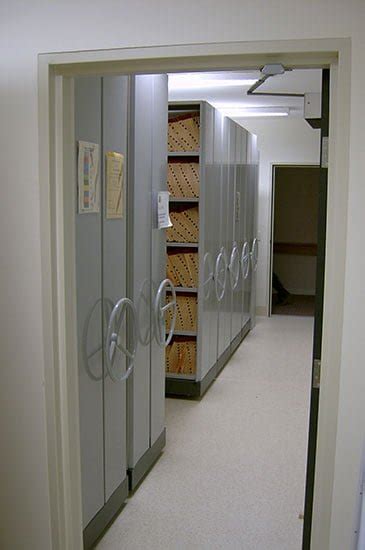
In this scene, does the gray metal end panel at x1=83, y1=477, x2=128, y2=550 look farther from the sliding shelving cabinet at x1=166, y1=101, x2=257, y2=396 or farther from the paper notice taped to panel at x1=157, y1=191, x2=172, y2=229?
the sliding shelving cabinet at x1=166, y1=101, x2=257, y2=396

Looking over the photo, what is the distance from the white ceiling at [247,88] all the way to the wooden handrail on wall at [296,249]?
2.51m

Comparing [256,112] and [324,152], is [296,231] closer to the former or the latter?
[256,112]

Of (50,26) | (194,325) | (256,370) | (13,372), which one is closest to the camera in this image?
(50,26)

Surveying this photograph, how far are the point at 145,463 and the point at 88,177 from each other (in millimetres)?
1806

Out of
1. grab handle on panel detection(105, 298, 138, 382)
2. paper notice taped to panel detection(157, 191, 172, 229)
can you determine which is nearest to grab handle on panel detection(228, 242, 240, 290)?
paper notice taped to panel detection(157, 191, 172, 229)

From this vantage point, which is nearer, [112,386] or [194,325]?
[112,386]

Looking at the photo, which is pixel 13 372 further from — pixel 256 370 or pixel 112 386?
pixel 256 370

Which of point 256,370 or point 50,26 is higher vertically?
point 50,26

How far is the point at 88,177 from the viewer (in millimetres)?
2283

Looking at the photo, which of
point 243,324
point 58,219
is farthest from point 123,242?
point 243,324

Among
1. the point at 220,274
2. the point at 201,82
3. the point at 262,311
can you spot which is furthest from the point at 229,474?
the point at 262,311

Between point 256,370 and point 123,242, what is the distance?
2997mm

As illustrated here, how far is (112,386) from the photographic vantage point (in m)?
2.74

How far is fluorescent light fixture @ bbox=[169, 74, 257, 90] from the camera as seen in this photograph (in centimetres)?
Result: 493
